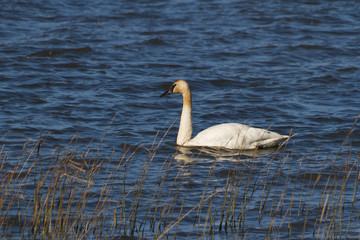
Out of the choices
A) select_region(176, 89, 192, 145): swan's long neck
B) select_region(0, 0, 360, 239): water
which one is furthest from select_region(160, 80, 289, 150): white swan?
select_region(0, 0, 360, 239): water

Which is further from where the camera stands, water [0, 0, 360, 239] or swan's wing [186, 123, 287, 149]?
water [0, 0, 360, 239]

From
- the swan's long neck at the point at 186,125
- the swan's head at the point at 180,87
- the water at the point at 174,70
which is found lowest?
the water at the point at 174,70

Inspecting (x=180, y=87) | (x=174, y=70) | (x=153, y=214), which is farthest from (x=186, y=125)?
(x=174, y=70)

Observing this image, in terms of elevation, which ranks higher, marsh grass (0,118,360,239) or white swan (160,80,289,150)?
marsh grass (0,118,360,239)

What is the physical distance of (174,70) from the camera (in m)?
17.2

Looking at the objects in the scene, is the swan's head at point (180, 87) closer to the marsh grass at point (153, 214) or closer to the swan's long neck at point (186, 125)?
the swan's long neck at point (186, 125)

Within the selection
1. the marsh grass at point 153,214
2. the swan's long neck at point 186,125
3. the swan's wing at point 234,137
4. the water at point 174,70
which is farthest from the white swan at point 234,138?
the marsh grass at point 153,214

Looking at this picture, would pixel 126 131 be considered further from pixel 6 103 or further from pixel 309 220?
pixel 309 220

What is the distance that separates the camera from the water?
11992 millimetres

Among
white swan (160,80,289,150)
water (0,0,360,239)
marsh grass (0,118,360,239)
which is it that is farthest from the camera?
water (0,0,360,239)

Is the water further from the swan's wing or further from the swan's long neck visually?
the swan's wing

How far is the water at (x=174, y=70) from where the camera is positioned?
472 inches

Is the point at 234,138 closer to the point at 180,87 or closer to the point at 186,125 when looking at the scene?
the point at 186,125

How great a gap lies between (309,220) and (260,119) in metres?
5.96
